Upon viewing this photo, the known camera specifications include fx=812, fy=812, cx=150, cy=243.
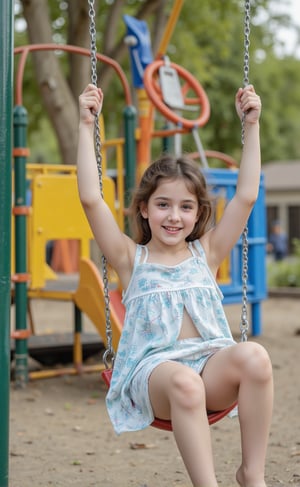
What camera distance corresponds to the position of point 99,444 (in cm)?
411

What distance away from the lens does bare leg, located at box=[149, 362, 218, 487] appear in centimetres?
237

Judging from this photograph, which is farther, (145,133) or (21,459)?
(145,133)

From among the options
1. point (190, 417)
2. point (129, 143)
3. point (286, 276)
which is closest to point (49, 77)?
point (129, 143)

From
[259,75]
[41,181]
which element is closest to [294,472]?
[41,181]

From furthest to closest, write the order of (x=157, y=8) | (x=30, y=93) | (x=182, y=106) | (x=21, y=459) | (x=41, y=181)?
(x=30, y=93), (x=157, y=8), (x=182, y=106), (x=41, y=181), (x=21, y=459)

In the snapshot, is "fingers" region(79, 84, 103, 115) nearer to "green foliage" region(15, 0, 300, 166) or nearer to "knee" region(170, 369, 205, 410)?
"knee" region(170, 369, 205, 410)

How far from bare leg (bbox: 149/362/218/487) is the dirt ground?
75 centimetres

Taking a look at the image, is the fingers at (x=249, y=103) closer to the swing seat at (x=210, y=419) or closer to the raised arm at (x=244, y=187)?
the raised arm at (x=244, y=187)

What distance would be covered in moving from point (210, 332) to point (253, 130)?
741 millimetres

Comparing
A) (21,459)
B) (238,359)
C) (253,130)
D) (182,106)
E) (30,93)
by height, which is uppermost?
(30,93)

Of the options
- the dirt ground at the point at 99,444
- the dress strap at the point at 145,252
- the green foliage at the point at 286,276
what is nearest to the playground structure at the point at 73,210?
the dirt ground at the point at 99,444

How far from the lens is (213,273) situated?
9.54 ft

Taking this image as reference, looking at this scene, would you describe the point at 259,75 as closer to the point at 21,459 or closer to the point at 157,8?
the point at 157,8

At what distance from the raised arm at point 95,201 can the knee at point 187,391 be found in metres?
0.51
